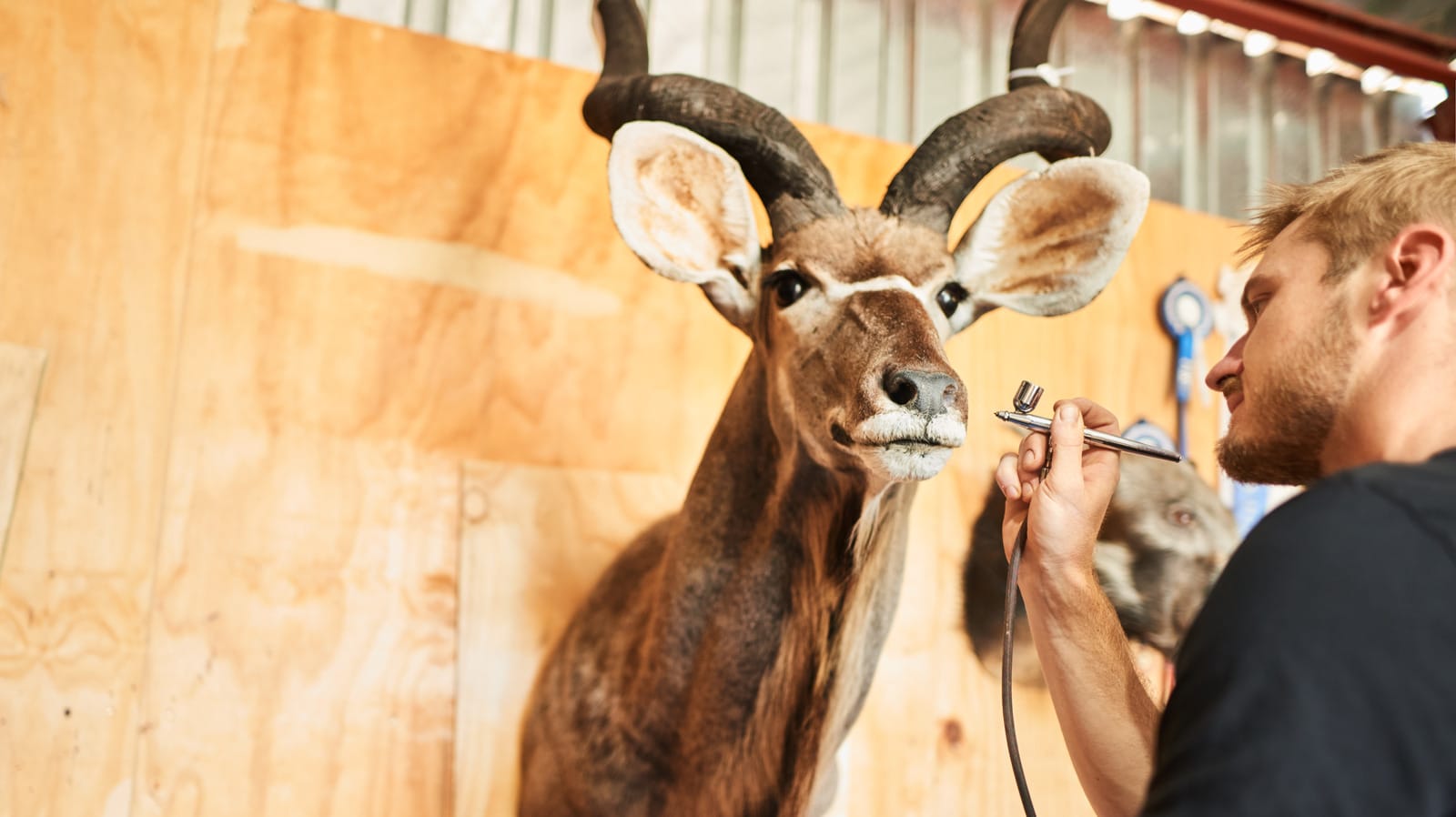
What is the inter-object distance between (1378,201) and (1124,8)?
9.64ft

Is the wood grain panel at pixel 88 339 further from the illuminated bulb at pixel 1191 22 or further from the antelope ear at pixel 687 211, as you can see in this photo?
the illuminated bulb at pixel 1191 22

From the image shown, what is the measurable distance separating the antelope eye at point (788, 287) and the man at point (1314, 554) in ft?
1.92

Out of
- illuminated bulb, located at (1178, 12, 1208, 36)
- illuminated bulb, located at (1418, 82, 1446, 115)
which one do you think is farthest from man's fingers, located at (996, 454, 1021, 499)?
illuminated bulb, located at (1418, 82, 1446, 115)

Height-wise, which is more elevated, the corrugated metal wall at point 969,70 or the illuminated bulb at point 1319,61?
the illuminated bulb at point 1319,61

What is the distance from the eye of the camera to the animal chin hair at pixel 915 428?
1.90m

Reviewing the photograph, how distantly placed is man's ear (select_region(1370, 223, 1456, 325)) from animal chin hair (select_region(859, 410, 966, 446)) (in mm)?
689

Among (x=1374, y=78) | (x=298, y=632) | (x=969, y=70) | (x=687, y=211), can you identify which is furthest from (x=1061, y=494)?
(x=1374, y=78)

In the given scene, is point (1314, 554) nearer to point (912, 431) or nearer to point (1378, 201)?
point (1378, 201)

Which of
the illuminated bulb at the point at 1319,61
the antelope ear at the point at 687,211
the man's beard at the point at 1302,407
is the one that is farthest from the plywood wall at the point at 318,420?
the illuminated bulb at the point at 1319,61

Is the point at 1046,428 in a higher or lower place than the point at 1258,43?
lower

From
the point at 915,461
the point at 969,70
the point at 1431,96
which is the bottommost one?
the point at 915,461

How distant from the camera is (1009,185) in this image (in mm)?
2410

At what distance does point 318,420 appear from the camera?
2602 millimetres

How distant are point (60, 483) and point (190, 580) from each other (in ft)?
1.01
